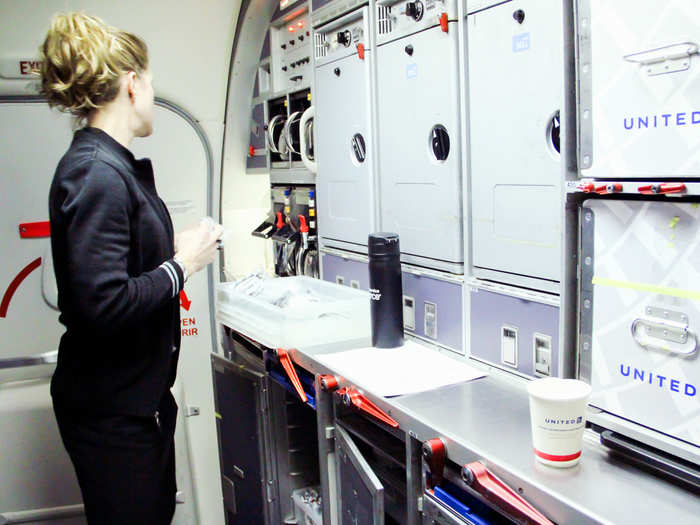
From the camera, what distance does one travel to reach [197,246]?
1906 millimetres

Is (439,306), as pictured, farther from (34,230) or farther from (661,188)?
(34,230)

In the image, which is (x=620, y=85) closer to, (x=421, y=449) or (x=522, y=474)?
(x=522, y=474)

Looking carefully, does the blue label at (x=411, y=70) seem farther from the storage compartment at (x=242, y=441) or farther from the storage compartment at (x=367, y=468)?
the storage compartment at (x=242, y=441)

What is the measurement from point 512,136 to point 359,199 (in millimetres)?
869

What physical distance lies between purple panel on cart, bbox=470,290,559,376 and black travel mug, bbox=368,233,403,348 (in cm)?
25

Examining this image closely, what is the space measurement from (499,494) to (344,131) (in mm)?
1683

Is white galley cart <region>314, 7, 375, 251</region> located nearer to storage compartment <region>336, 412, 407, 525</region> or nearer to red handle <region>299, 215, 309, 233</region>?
red handle <region>299, 215, 309, 233</region>

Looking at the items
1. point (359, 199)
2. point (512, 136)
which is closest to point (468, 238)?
point (512, 136)

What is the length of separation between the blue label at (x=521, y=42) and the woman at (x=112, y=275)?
989 millimetres

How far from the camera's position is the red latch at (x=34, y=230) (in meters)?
2.92

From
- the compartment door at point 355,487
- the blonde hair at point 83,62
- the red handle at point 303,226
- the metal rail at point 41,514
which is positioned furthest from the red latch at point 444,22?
the metal rail at point 41,514

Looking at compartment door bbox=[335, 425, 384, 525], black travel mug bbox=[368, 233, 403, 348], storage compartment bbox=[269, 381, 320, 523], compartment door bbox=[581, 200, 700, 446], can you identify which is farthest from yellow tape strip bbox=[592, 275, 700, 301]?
storage compartment bbox=[269, 381, 320, 523]

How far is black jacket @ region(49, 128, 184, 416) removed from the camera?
158 centimetres

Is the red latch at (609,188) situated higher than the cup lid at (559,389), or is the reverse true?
the red latch at (609,188)
